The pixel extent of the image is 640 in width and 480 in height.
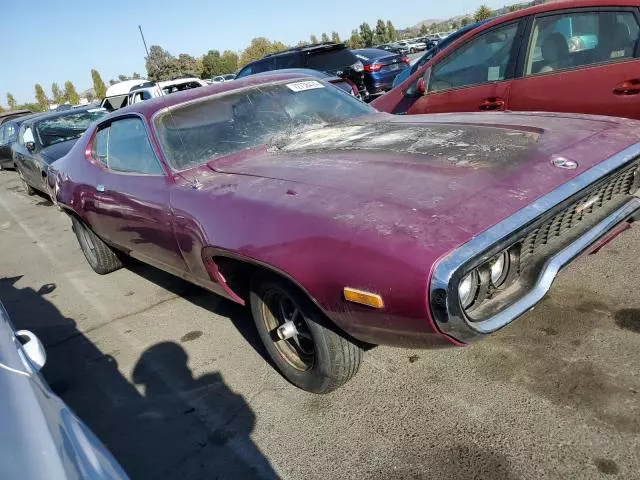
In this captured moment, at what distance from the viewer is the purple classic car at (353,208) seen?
6.40 feet

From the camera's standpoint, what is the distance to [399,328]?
6.50 feet

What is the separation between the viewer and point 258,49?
190 feet

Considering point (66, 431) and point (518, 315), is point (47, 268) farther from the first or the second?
point (518, 315)

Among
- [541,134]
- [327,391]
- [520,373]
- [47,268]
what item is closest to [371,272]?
[327,391]

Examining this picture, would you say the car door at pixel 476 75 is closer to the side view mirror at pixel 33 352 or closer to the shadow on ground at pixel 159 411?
the shadow on ground at pixel 159 411

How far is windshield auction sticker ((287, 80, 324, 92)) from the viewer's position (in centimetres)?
388

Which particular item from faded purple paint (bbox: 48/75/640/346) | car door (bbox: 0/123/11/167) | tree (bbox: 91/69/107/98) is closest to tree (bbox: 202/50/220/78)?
tree (bbox: 91/69/107/98)

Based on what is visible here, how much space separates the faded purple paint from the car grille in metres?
0.15

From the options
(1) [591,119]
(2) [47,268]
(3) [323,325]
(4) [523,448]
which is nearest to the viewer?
(4) [523,448]

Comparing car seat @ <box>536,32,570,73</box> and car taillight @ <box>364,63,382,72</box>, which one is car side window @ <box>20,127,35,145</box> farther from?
car seat @ <box>536,32,570,73</box>

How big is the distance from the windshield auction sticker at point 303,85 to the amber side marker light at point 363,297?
2256mm

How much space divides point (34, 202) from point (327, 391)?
29.6ft

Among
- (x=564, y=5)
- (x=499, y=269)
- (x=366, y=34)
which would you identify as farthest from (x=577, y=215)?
(x=366, y=34)

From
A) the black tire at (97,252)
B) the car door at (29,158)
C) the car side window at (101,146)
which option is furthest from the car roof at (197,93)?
the car door at (29,158)
